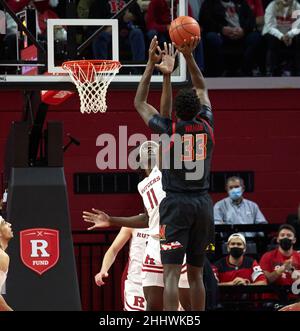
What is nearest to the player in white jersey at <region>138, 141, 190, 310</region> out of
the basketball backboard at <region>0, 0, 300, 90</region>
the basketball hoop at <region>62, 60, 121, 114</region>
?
the basketball hoop at <region>62, 60, 121, 114</region>

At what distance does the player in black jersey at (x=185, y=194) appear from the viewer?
8656 mm

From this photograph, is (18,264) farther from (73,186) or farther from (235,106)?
(235,106)

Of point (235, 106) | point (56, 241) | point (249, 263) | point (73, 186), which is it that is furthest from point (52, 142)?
point (235, 106)

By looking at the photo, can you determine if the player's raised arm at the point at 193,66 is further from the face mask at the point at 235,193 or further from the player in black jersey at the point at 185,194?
the face mask at the point at 235,193

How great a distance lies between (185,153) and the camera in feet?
28.5

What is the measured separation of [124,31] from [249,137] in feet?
8.19

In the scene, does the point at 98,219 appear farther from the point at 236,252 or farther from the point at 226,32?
the point at 226,32

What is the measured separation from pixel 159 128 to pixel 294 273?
4777 mm

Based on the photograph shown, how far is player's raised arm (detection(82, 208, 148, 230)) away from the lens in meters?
9.16

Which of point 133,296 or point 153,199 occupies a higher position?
point 153,199

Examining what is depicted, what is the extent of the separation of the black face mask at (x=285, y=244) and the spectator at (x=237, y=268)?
2.08 ft

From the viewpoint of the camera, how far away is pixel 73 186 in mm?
15641

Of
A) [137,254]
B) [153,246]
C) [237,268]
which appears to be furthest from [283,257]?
[153,246]

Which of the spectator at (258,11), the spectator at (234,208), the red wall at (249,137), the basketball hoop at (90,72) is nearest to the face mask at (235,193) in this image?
the spectator at (234,208)
